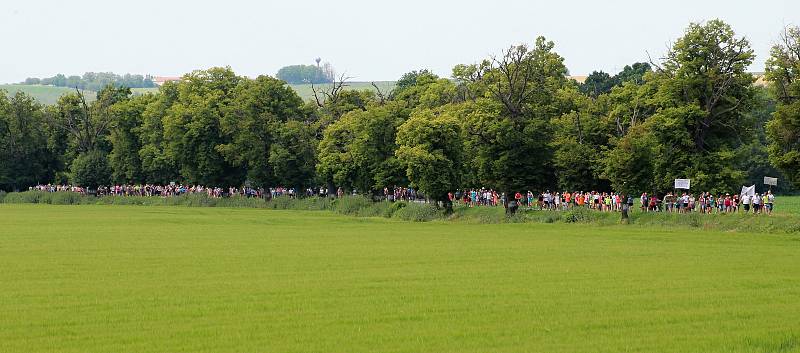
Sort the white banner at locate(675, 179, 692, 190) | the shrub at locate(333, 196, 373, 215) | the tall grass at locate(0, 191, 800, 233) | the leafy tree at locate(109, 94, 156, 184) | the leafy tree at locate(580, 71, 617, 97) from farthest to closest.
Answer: the leafy tree at locate(580, 71, 617, 97) → the leafy tree at locate(109, 94, 156, 184) → the shrub at locate(333, 196, 373, 215) → the white banner at locate(675, 179, 692, 190) → the tall grass at locate(0, 191, 800, 233)

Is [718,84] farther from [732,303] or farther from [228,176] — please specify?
[228,176]

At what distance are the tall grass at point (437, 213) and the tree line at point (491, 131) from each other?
1906 mm

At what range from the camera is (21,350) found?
2205 cm

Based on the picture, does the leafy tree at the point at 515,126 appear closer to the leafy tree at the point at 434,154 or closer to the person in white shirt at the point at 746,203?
the leafy tree at the point at 434,154

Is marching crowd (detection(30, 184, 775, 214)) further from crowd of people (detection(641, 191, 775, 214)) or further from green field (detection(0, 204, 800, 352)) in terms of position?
green field (detection(0, 204, 800, 352))

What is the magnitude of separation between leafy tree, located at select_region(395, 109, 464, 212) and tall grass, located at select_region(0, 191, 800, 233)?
242 cm

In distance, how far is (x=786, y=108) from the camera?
6600 cm

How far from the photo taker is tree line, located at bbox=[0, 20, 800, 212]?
72812 mm

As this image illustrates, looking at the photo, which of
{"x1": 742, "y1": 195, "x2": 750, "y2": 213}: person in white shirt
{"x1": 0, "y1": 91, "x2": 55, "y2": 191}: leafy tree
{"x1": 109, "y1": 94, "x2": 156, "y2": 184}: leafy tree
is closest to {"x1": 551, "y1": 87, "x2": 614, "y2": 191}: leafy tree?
{"x1": 742, "y1": 195, "x2": 750, "y2": 213}: person in white shirt

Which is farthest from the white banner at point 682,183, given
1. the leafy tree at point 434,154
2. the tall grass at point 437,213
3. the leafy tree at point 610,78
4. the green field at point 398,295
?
the leafy tree at point 610,78

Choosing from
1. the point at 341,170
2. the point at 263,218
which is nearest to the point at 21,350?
the point at 263,218

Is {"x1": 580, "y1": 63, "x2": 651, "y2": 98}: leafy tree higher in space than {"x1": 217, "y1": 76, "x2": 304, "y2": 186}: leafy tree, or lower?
higher

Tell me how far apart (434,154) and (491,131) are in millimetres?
4405

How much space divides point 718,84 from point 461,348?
55397mm
